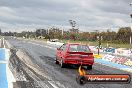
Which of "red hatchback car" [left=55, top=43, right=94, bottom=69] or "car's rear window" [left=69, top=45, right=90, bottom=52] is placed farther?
"car's rear window" [left=69, top=45, right=90, bottom=52]

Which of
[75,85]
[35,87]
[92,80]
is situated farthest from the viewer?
[75,85]

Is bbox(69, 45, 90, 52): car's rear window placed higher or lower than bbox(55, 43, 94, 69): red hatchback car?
higher

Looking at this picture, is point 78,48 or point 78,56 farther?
point 78,48

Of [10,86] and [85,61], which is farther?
[85,61]

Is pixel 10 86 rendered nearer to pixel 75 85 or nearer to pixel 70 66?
pixel 75 85

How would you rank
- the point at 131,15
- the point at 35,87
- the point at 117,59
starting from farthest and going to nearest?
the point at 131,15
the point at 117,59
the point at 35,87

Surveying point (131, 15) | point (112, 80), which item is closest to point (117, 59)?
point (112, 80)

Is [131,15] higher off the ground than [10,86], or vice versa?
[131,15]

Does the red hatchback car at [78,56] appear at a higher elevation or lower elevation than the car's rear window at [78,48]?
lower

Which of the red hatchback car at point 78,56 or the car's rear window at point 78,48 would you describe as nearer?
the red hatchback car at point 78,56

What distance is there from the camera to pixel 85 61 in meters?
20.5

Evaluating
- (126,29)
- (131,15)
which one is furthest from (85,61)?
(126,29)

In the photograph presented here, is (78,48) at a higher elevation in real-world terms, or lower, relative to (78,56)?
higher

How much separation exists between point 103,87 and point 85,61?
25.7 feet
